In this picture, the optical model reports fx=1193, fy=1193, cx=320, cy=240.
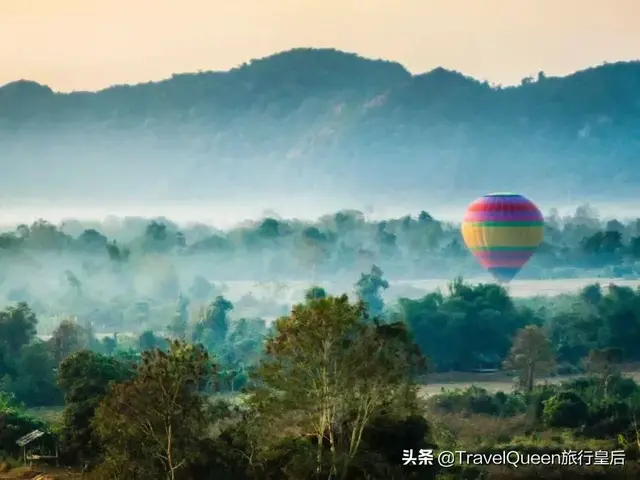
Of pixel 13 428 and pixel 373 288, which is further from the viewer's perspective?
pixel 373 288

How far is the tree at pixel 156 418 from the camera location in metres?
8.20

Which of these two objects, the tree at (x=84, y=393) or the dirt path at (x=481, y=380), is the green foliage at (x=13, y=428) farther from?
the dirt path at (x=481, y=380)

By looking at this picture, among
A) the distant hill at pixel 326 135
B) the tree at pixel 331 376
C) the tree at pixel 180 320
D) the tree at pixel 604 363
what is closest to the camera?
the tree at pixel 331 376

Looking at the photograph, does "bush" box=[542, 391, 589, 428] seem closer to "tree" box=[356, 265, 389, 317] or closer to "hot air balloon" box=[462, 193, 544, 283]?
"hot air balloon" box=[462, 193, 544, 283]

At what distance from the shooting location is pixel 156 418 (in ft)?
27.0

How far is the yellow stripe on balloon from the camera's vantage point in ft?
75.0

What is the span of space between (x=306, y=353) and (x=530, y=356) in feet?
30.8

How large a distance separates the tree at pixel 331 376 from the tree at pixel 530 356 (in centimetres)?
835

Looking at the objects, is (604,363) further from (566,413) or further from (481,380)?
(566,413)

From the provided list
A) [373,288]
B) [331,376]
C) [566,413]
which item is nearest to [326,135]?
[373,288]

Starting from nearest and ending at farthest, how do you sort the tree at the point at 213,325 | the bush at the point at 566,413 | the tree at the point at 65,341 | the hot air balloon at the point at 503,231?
the bush at the point at 566,413 → the tree at the point at 65,341 → the hot air balloon at the point at 503,231 → the tree at the point at 213,325

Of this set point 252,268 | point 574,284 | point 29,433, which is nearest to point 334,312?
point 29,433

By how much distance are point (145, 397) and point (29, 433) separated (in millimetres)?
2722

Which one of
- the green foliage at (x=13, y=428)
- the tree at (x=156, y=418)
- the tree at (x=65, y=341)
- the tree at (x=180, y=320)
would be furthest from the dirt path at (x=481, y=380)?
the tree at (x=156, y=418)
